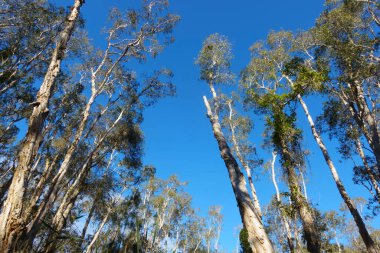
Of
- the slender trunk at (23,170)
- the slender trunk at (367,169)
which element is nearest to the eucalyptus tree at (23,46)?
the slender trunk at (23,170)

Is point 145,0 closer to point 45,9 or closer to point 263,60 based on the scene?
point 45,9

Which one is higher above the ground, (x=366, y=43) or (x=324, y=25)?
(x=324, y=25)

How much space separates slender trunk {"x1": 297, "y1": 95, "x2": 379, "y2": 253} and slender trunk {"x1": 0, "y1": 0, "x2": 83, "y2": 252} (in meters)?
11.6

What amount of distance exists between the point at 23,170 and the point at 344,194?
40.7ft

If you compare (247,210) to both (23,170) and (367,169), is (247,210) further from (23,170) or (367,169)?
(367,169)

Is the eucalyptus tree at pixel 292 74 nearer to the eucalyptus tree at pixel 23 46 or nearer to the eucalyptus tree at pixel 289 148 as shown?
the eucalyptus tree at pixel 289 148

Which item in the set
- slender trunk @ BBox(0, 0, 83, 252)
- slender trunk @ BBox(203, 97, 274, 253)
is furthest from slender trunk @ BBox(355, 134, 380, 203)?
slender trunk @ BBox(0, 0, 83, 252)

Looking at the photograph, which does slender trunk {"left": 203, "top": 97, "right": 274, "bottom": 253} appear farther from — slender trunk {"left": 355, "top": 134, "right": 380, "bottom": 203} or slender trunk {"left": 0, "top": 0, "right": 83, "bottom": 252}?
slender trunk {"left": 355, "top": 134, "right": 380, "bottom": 203}

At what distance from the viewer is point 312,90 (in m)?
13.2

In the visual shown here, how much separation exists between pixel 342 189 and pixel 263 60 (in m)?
9.02

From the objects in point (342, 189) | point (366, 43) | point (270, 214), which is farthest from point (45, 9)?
point (270, 214)

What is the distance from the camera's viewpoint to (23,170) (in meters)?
4.21

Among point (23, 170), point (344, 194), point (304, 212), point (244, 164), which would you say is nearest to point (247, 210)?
point (23, 170)

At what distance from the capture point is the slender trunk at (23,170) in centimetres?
367
